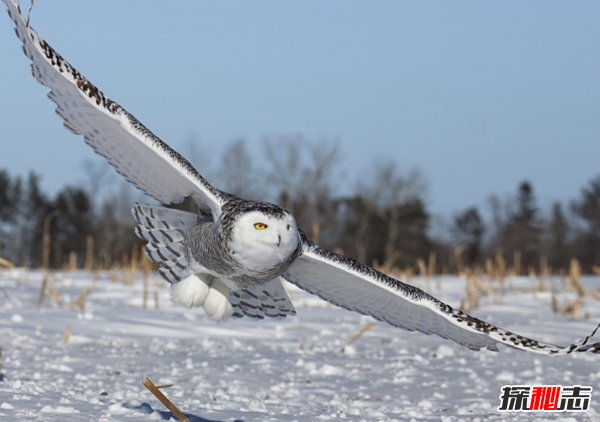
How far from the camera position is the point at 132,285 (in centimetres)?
1360

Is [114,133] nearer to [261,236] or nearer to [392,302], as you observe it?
[261,236]

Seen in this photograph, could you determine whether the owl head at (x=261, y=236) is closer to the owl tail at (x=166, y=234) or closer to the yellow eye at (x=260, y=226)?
the yellow eye at (x=260, y=226)

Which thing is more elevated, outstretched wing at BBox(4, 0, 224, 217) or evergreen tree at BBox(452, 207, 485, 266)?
evergreen tree at BBox(452, 207, 485, 266)

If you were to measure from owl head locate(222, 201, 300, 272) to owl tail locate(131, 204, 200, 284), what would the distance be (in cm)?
81

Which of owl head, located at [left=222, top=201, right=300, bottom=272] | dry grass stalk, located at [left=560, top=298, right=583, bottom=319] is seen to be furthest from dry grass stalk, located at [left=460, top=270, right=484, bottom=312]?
owl head, located at [left=222, top=201, right=300, bottom=272]

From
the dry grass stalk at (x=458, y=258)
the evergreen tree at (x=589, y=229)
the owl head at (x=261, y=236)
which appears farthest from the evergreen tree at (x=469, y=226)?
the owl head at (x=261, y=236)

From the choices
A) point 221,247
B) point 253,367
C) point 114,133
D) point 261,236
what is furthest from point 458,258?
point 261,236

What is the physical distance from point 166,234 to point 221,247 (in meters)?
0.84

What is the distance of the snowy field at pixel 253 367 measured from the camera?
5.05 m

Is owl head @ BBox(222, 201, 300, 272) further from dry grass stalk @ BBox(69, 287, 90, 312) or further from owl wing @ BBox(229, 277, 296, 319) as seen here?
dry grass stalk @ BBox(69, 287, 90, 312)

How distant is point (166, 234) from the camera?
5.16m

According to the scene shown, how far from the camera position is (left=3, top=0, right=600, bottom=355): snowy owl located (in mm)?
4230

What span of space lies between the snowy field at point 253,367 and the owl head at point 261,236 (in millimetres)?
939

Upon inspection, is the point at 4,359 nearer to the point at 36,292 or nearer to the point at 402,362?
the point at 402,362
